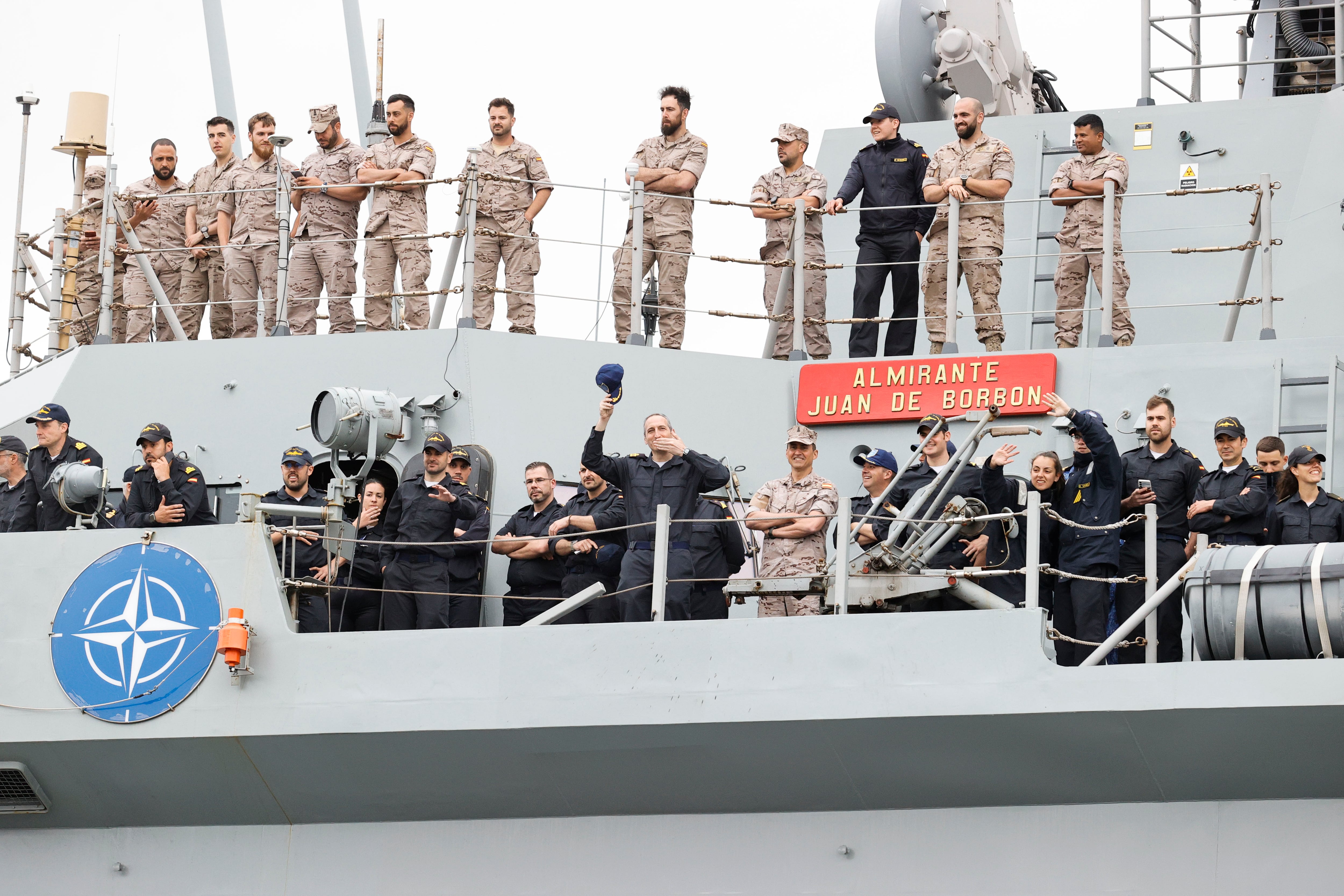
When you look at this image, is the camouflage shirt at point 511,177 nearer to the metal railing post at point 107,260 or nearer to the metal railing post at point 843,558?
the metal railing post at point 107,260

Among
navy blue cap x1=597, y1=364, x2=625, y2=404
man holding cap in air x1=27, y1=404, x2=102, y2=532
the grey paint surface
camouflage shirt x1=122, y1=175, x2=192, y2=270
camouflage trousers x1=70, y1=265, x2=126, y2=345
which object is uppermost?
camouflage shirt x1=122, y1=175, x2=192, y2=270

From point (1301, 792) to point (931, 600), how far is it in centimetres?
145

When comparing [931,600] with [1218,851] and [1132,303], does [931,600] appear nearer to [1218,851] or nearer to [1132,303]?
[1218,851]

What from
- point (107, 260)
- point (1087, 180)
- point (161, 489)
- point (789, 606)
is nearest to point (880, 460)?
point (789, 606)

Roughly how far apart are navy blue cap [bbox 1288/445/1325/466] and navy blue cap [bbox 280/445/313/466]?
3988 millimetres

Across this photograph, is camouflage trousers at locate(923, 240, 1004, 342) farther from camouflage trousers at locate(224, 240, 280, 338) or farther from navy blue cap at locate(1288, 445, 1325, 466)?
camouflage trousers at locate(224, 240, 280, 338)

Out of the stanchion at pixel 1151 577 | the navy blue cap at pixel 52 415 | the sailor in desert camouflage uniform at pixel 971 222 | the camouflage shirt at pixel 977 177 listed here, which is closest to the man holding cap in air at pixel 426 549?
the navy blue cap at pixel 52 415

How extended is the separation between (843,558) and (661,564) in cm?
67

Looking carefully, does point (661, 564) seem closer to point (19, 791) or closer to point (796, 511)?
point (796, 511)

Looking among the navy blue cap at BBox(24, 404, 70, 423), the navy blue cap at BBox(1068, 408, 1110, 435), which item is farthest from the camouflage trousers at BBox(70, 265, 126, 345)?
the navy blue cap at BBox(1068, 408, 1110, 435)

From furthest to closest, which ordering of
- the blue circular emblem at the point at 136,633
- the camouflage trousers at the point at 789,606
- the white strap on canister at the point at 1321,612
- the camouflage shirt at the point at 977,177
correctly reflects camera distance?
the camouflage shirt at the point at 977,177 → the camouflage trousers at the point at 789,606 → the blue circular emblem at the point at 136,633 → the white strap on canister at the point at 1321,612

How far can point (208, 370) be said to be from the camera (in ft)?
27.8

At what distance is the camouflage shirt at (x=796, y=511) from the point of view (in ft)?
22.4

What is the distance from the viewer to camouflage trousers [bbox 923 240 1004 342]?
8469 mm
